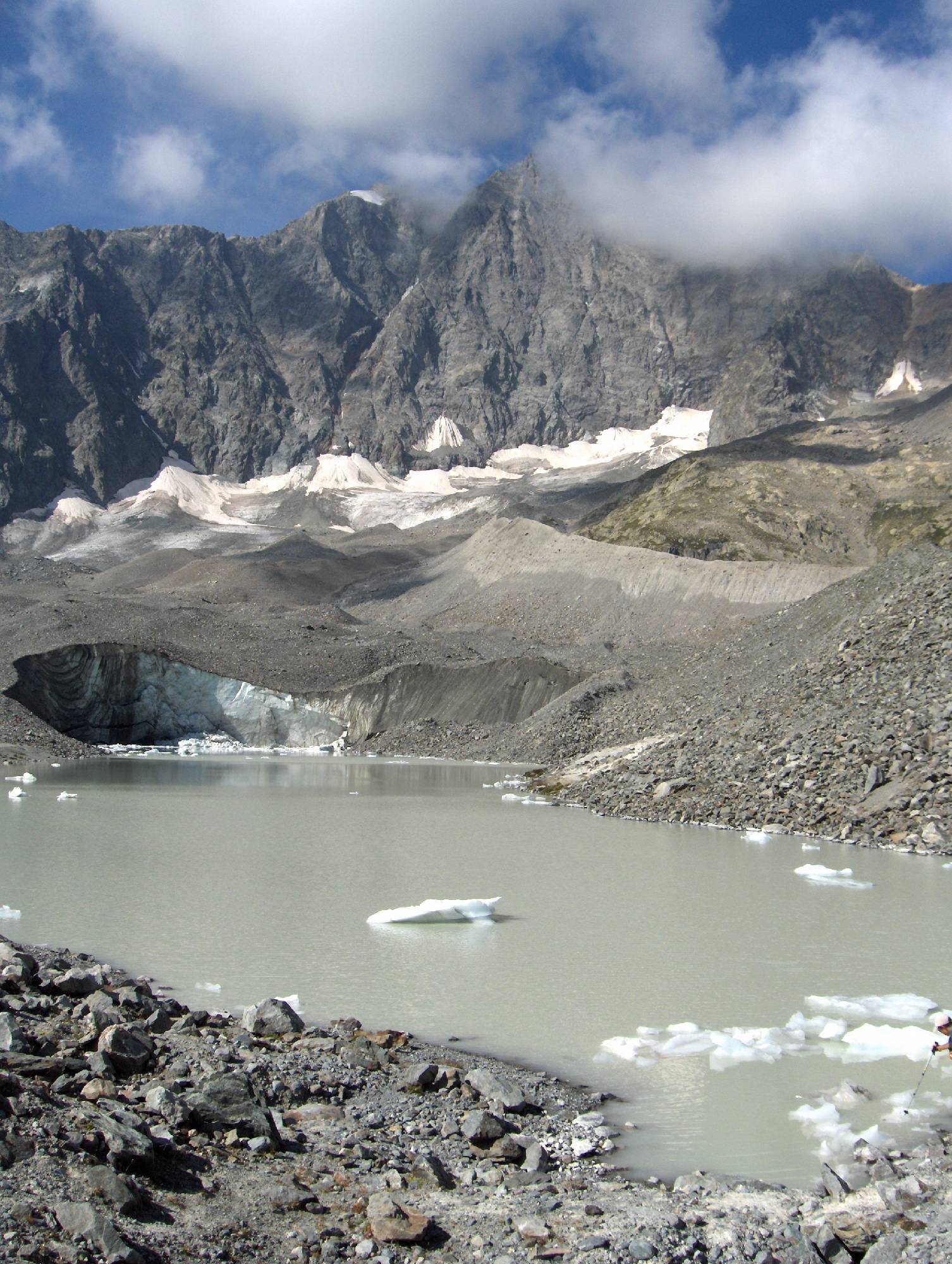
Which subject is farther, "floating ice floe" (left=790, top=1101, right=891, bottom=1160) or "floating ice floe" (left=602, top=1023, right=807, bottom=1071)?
"floating ice floe" (left=602, top=1023, right=807, bottom=1071)

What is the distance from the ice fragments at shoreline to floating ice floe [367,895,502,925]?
15.1 feet

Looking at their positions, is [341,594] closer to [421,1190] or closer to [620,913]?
[620,913]

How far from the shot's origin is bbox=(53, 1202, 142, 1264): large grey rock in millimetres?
4727

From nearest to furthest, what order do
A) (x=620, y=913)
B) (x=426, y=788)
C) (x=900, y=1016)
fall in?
1. (x=900, y=1016)
2. (x=620, y=913)
3. (x=426, y=788)

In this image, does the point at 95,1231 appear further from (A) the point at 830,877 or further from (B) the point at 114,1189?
(A) the point at 830,877

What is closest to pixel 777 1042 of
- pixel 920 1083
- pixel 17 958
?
pixel 920 1083

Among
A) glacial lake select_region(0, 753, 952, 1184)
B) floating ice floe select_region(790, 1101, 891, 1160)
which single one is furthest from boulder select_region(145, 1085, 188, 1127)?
floating ice floe select_region(790, 1101, 891, 1160)

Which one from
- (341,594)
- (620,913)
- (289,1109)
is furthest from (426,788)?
(341,594)

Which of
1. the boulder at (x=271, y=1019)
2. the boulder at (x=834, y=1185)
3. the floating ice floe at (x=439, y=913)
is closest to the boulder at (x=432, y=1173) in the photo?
the boulder at (x=834, y=1185)

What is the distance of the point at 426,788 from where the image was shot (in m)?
32.4

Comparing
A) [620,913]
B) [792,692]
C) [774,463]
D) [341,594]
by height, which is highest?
[774,463]

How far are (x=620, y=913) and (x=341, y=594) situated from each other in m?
88.3

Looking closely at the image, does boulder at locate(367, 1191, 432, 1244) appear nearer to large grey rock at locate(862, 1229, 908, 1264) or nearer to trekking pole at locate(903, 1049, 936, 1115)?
large grey rock at locate(862, 1229, 908, 1264)

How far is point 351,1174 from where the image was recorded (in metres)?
6.14
